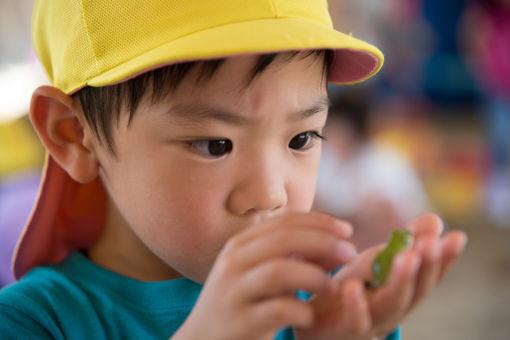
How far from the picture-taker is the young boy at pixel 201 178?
0.49m

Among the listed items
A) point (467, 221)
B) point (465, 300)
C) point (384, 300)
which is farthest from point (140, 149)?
point (467, 221)

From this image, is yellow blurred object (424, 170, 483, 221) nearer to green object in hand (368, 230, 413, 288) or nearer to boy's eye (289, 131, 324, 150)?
boy's eye (289, 131, 324, 150)

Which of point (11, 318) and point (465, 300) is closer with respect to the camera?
point (11, 318)

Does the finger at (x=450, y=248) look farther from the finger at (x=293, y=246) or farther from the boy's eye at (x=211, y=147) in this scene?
the boy's eye at (x=211, y=147)

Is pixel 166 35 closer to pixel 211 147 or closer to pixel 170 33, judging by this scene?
pixel 170 33

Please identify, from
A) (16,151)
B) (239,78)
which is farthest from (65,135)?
(16,151)

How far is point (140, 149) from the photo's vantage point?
63cm

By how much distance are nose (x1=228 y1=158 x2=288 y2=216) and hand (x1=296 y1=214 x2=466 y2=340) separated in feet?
0.38

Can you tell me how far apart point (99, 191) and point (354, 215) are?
4.28 feet

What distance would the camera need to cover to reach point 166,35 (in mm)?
585

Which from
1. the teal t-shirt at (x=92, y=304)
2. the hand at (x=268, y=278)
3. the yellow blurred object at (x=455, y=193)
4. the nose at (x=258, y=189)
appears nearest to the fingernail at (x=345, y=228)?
the hand at (x=268, y=278)

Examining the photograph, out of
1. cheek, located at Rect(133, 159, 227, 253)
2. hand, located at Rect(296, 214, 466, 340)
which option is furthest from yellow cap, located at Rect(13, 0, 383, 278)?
hand, located at Rect(296, 214, 466, 340)

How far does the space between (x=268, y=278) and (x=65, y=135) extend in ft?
1.19

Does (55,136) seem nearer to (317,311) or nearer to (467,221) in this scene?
(317,311)
